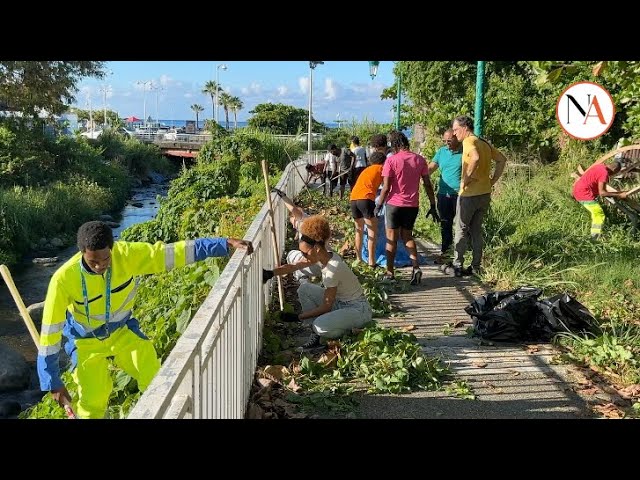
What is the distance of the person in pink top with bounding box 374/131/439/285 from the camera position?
764 centimetres

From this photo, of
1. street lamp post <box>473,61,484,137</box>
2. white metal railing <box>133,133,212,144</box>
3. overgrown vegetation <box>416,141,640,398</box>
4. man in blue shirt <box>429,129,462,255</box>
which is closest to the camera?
overgrown vegetation <box>416,141,640,398</box>

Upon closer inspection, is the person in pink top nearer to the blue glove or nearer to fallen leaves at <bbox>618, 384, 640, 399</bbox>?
the blue glove

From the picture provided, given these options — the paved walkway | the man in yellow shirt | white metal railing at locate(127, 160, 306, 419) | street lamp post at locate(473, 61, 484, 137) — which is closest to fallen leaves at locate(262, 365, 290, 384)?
white metal railing at locate(127, 160, 306, 419)

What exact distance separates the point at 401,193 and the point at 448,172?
130 centimetres

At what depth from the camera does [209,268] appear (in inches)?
291

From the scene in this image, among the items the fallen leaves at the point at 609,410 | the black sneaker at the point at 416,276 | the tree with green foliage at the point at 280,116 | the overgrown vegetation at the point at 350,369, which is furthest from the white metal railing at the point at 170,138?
the fallen leaves at the point at 609,410

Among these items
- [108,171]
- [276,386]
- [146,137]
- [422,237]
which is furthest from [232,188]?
[146,137]

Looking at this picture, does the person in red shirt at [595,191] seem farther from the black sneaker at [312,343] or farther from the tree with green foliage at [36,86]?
the tree with green foliage at [36,86]

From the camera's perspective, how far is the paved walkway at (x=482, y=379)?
4.53 metres

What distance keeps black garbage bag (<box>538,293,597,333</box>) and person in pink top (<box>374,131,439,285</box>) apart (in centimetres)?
203

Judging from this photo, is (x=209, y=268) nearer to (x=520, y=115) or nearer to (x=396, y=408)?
(x=396, y=408)

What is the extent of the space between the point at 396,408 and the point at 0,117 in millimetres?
30402

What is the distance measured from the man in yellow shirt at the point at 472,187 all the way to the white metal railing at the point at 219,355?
306 centimetres
